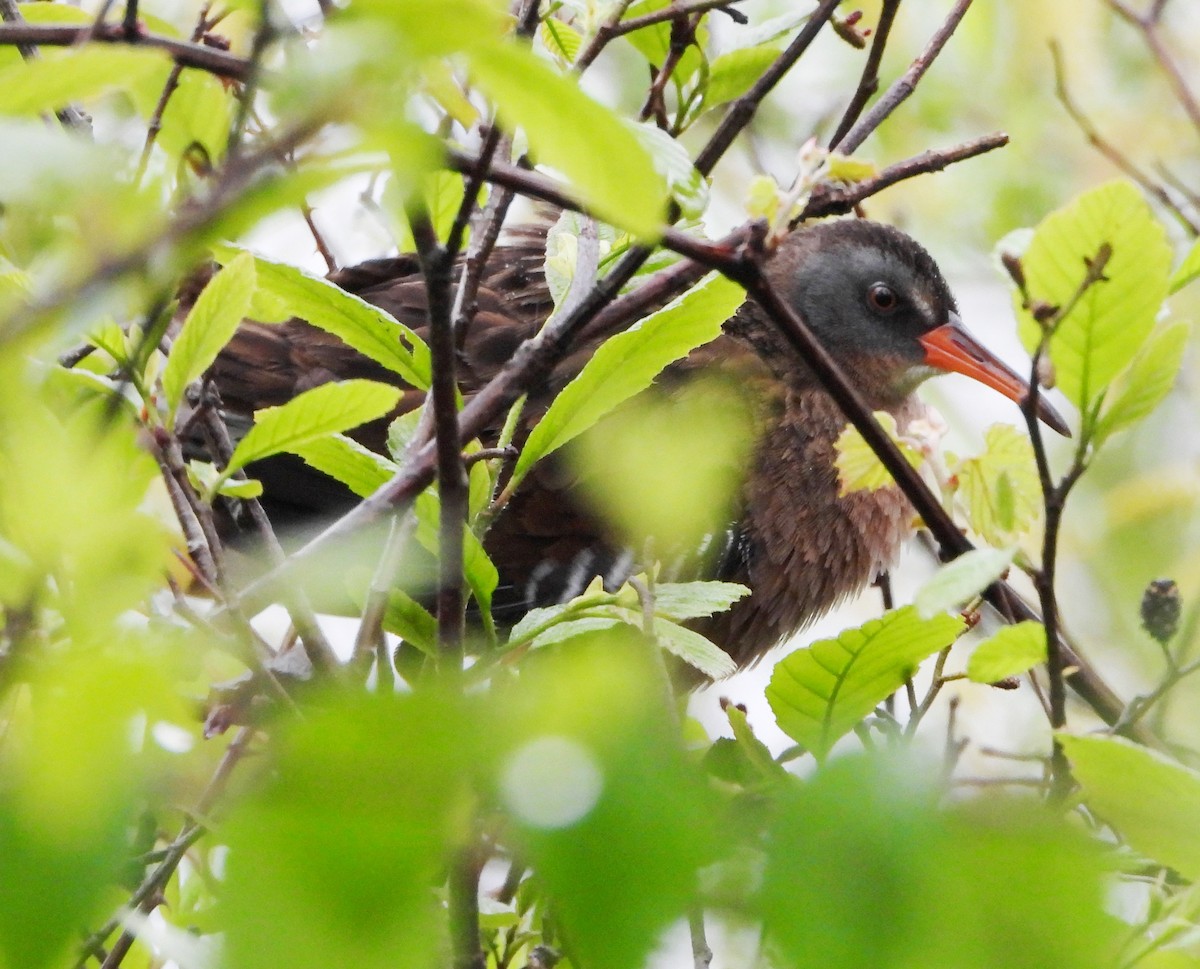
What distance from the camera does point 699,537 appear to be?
8.66 ft

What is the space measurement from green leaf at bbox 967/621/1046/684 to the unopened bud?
342mm

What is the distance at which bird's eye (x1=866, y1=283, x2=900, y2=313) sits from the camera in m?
3.54

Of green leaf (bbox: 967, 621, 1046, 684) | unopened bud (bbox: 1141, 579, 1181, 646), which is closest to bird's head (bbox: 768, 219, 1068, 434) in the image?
unopened bud (bbox: 1141, 579, 1181, 646)

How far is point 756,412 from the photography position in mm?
3148

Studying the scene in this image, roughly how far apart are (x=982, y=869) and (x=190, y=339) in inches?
37.7

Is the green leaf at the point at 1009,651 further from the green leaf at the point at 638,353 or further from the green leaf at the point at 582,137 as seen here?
the green leaf at the point at 582,137

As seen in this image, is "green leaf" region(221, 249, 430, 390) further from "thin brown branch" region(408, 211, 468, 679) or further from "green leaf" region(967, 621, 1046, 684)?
"green leaf" region(967, 621, 1046, 684)

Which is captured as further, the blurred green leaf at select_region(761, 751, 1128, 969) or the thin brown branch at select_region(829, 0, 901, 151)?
the thin brown branch at select_region(829, 0, 901, 151)

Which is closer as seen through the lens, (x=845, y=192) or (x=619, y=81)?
(x=845, y=192)

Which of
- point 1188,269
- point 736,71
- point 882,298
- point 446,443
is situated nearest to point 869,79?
point 736,71

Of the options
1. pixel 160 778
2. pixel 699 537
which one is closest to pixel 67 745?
pixel 160 778

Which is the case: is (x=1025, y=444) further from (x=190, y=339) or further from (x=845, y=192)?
(x=190, y=339)

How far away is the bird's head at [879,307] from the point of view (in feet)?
11.5

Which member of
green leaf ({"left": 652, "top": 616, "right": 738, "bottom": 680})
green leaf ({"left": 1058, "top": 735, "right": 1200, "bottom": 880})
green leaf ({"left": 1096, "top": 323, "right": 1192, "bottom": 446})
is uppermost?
green leaf ({"left": 1096, "top": 323, "right": 1192, "bottom": 446})
